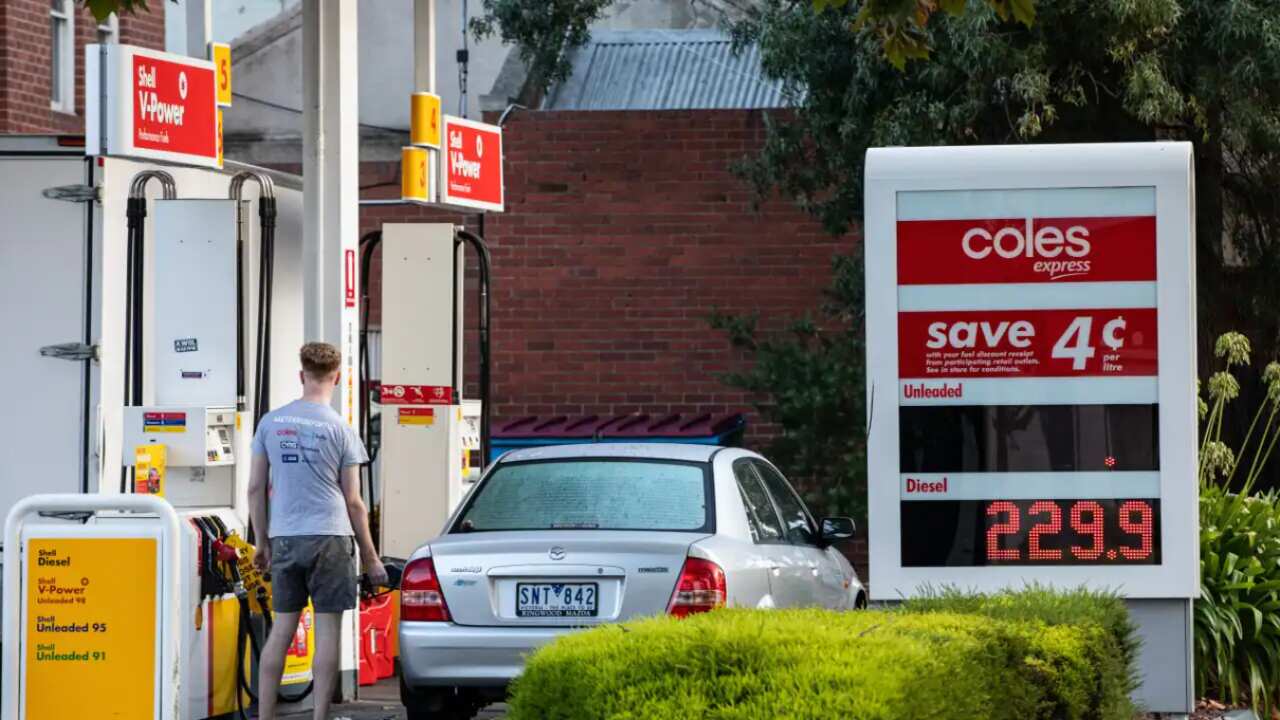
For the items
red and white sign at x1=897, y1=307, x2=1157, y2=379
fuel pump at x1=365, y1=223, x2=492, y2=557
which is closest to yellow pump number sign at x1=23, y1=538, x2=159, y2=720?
red and white sign at x1=897, y1=307, x2=1157, y2=379

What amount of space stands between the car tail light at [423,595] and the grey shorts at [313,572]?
0.46 metres

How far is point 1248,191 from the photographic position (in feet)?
53.0

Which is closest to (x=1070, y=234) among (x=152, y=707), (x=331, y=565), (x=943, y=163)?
(x=943, y=163)

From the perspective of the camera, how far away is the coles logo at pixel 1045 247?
917 cm

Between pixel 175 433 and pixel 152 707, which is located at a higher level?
pixel 175 433

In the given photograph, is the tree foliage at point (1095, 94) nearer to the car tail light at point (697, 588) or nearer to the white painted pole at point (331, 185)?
the white painted pole at point (331, 185)

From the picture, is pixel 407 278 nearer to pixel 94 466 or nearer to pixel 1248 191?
pixel 94 466

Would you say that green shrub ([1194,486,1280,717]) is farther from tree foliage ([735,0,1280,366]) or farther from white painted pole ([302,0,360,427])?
white painted pole ([302,0,360,427])

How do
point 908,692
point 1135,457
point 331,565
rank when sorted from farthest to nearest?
point 331,565
point 1135,457
point 908,692

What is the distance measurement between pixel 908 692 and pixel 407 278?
8.95 metres

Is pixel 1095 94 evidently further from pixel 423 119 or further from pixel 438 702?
pixel 438 702

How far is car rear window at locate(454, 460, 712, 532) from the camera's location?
975 cm

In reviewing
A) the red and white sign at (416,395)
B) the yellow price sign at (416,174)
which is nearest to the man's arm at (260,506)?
the yellow price sign at (416,174)

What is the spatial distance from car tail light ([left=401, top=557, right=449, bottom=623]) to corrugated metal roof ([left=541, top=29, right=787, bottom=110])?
11.3 meters
